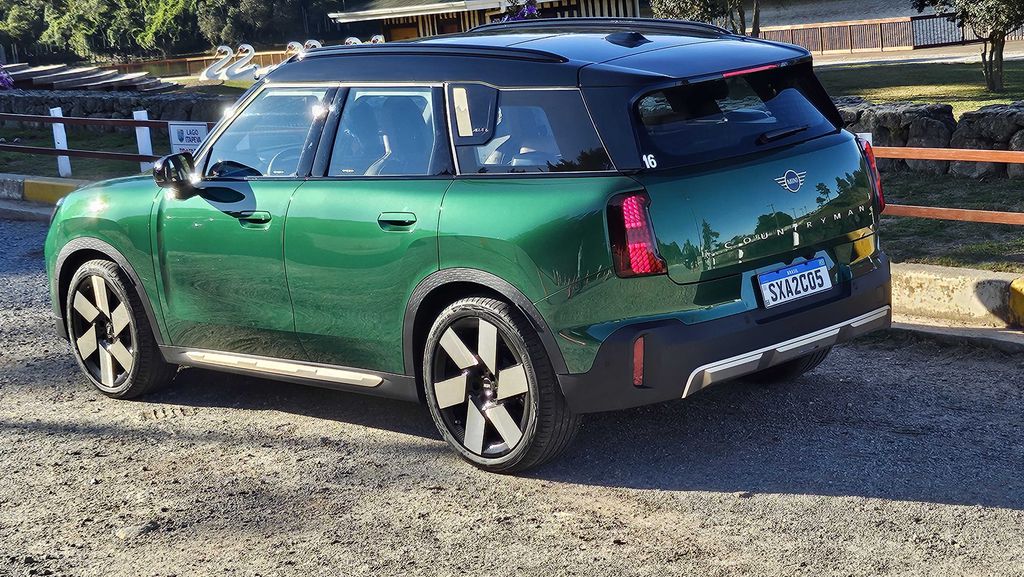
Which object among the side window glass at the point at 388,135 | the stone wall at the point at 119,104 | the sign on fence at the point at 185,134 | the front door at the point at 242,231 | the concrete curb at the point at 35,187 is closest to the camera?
the side window glass at the point at 388,135

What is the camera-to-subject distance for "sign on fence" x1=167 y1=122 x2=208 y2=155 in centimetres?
1234

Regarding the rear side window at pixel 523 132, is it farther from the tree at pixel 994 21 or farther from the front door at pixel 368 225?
the tree at pixel 994 21

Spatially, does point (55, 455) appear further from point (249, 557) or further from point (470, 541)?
point (470, 541)

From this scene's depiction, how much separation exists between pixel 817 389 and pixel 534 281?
6.41 feet

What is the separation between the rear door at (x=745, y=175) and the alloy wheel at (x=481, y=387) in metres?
0.78

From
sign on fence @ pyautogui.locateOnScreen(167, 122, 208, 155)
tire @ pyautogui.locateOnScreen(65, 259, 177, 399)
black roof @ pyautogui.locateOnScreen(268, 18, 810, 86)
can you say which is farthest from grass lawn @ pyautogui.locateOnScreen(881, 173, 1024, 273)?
sign on fence @ pyautogui.locateOnScreen(167, 122, 208, 155)

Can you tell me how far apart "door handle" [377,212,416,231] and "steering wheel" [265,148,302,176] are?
66cm

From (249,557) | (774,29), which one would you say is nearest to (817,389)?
(249,557)

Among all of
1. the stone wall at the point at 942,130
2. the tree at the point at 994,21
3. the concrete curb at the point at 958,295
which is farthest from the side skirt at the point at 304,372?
the tree at the point at 994,21

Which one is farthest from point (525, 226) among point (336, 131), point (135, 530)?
point (135, 530)

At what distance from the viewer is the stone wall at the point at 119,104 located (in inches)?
883

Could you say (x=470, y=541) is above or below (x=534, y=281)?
below

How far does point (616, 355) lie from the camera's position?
4660 millimetres

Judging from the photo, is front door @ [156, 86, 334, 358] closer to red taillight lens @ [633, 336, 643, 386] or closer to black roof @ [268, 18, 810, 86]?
black roof @ [268, 18, 810, 86]
